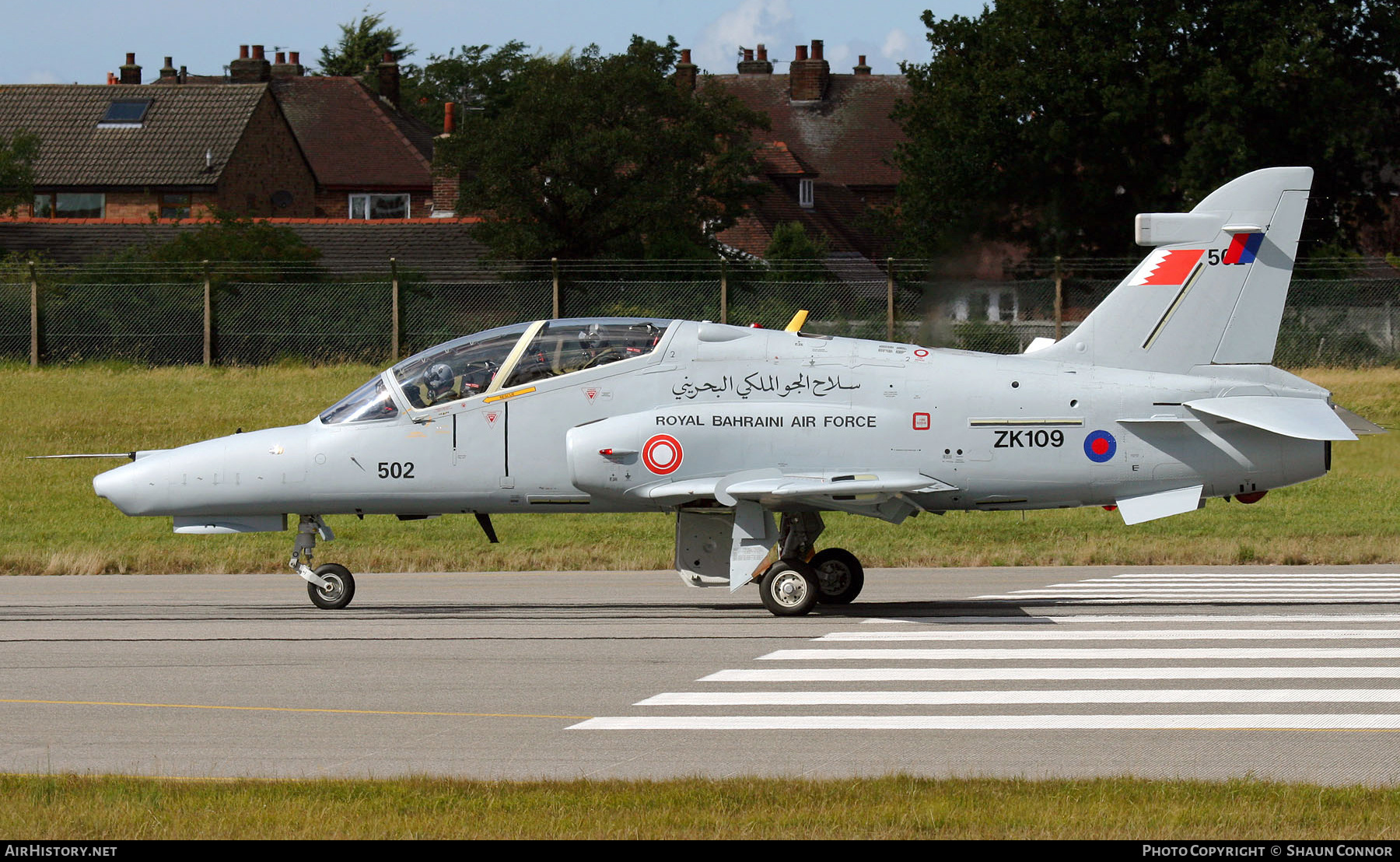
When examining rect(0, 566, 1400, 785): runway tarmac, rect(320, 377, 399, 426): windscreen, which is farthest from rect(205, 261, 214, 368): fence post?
rect(320, 377, 399, 426): windscreen

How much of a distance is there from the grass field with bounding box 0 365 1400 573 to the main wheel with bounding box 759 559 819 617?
5.29m

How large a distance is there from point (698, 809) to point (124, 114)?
6301 cm

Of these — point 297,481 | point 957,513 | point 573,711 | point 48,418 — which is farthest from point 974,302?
point 573,711

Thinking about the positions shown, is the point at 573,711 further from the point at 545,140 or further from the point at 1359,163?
the point at 1359,163

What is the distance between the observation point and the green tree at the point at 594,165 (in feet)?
135

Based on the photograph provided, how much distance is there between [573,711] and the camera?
9.94 metres

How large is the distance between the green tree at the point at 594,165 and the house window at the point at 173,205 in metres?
21.4

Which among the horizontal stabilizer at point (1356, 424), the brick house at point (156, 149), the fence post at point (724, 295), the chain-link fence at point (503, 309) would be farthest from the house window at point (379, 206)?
the horizontal stabilizer at point (1356, 424)

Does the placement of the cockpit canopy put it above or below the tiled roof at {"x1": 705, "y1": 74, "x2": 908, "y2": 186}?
below

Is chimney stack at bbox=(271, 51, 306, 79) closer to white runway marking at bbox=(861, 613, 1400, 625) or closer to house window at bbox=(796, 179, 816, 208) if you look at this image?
house window at bbox=(796, 179, 816, 208)

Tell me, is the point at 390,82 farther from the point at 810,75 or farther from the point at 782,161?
the point at 782,161

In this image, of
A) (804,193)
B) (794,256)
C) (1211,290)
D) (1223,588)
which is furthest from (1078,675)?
(804,193)

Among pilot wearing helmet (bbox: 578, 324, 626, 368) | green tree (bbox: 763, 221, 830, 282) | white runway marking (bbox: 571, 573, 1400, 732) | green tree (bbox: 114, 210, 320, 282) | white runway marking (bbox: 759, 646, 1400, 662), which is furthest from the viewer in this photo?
green tree (bbox: 114, 210, 320, 282)

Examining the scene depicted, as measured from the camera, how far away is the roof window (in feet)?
209
